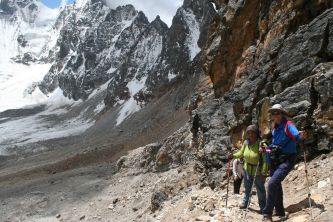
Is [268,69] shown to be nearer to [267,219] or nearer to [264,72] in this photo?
[264,72]

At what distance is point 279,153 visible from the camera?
10.3m

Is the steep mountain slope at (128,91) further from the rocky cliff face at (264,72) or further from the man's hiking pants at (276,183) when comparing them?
the man's hiking pants at (276,183)

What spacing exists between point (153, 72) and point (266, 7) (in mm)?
91244

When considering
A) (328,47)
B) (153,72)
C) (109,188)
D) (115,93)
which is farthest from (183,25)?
(328,47)

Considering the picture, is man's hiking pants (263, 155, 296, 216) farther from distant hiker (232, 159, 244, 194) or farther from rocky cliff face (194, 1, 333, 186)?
distant hiker (232, 159, 244, 194)

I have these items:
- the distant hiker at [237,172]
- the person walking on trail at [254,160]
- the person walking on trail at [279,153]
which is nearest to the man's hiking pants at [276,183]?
the person walking on trail at [279,153]

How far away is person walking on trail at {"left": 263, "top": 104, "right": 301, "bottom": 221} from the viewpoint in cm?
1023

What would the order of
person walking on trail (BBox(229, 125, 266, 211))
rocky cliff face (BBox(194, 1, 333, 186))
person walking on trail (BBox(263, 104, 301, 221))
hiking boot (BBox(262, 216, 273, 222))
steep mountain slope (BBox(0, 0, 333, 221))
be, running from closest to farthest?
person walking on trail (BBox(263, 104, 301, 221)) → hiking boot (BBox(262, 216, 273, 222)) → person walking on trail (BBox(229, 125, 266, 211)) → steep mountain slope (BBox(0, 0, 333, 221)) → rocky cliff face (BBox(194, 1, 333, 186))

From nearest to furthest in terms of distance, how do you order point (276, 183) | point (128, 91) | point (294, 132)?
point (294, 132)
point (276, 183)
point (128, 91)

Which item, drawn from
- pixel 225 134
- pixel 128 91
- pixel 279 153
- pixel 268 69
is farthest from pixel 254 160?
pixel 128 91

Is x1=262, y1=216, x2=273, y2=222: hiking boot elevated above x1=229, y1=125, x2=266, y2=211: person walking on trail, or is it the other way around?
x1=229, y1=125, x2=266, y2=211: person walking on trail

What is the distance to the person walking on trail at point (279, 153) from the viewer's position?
33.6ft

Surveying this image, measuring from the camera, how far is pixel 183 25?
10925 cm

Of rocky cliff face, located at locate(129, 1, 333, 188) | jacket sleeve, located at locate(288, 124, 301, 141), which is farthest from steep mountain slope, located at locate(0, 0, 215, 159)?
jacket sleeve, located at locate(288, 124, 301, 141)
